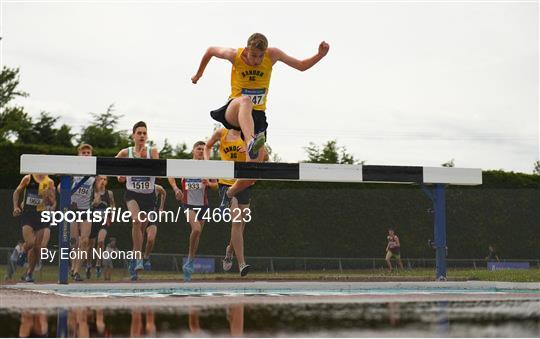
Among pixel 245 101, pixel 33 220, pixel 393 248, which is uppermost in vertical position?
pixel 245 101

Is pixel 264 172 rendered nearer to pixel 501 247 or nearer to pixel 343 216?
pixel 343 216

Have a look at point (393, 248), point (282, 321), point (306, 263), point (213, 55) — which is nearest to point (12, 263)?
point (213, 55)

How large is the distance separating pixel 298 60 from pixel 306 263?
1127 centimetres

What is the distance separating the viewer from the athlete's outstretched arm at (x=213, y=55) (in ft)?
32.1

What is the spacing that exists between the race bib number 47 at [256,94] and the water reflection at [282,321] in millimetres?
3285

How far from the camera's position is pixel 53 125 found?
143 feet

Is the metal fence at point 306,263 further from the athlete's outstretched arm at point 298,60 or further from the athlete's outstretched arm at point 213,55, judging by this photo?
the athlete's outstretched arm at point 298,60

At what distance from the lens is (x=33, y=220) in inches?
513

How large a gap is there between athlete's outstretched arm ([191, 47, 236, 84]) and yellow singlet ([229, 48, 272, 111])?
2.9 inches

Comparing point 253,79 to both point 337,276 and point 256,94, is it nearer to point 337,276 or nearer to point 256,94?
point 256,94

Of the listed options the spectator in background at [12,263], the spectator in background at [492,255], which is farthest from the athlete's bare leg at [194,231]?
the spectator in background at [492,255]

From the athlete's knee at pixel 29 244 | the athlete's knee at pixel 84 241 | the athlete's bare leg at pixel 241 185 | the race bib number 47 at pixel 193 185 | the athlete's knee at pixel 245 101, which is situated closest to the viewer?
the athlete's knee at pixel 245 101

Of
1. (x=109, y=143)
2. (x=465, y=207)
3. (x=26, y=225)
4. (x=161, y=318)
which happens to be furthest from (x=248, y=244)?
(x=109, y=143)

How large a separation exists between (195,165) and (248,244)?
11.2 m
